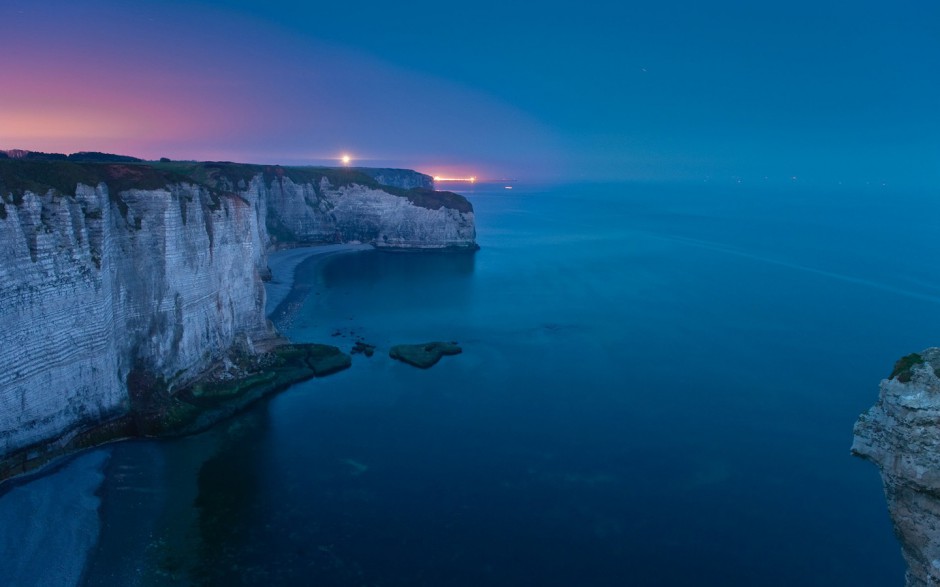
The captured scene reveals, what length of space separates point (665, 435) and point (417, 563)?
17.7 m

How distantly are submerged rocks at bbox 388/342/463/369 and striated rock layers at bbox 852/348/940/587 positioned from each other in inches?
1315

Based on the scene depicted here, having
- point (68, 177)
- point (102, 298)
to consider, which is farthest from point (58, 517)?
point (68, 177)

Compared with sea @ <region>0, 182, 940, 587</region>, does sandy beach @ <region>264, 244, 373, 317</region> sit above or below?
above

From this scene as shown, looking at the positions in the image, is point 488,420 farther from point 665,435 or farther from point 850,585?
point 850,585

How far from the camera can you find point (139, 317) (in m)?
30.9

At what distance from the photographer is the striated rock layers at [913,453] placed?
11.0 metres

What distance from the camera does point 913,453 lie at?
11.3m

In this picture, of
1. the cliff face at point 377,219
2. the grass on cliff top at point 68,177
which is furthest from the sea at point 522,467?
the cliff face at point 377,219

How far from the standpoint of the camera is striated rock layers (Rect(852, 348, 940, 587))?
1102 centimetres

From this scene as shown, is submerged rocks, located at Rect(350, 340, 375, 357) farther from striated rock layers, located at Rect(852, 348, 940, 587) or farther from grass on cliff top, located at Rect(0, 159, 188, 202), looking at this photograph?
striated rock layers, located at Rect(852, 348, 940, 587)

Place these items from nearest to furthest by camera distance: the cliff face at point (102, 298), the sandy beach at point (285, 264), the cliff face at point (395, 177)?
the cliff face at point (102, 298), the sandy beach at point (285, 264), the cliff face at point (395, 177)

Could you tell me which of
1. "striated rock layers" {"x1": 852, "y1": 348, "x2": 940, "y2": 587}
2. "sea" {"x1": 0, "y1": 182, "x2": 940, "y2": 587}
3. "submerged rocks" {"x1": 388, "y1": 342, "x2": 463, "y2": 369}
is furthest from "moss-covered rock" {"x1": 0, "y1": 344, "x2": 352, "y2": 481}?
"striated rock layers" {"x1": 852, "y1": 348, "x2": 940, "y2": 587}

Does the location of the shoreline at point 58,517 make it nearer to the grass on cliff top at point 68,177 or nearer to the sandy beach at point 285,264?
the grass on cliff top at point 68,177

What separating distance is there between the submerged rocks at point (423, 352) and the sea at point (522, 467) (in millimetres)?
887
